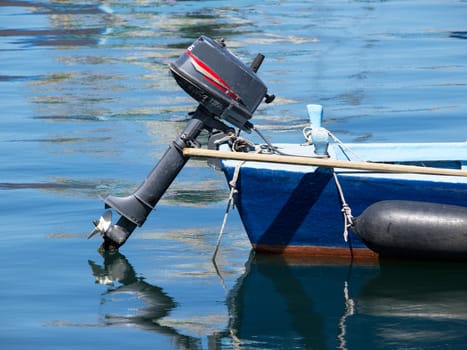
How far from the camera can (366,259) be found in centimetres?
856

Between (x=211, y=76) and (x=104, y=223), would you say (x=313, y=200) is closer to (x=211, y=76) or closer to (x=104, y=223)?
(x=211, y=76)

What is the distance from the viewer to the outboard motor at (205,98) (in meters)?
8.00

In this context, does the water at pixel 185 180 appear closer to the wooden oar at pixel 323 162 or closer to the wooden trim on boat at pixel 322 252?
the wooden trim on boat at pixel 322 252

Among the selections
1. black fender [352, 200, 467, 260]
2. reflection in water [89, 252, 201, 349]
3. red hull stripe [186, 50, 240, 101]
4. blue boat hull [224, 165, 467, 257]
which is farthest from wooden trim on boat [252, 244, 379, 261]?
red hull stripe [186, 50, 240, 101]

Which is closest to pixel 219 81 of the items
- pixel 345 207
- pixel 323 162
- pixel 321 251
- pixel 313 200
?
pixel 323 162

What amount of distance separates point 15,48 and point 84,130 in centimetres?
684

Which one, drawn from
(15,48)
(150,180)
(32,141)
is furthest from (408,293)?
(15,48)

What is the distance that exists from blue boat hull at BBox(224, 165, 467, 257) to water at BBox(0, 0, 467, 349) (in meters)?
0.15

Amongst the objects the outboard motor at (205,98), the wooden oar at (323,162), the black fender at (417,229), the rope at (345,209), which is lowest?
the black fender at (417,229)

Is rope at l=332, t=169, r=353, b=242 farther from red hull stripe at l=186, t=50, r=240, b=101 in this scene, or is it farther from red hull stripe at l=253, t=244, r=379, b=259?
red hull stripe at l=186, t=50, r=240, b=101

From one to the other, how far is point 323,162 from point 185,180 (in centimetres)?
316

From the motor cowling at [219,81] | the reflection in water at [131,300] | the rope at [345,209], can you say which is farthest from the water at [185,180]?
the motor cowling at [219,81]

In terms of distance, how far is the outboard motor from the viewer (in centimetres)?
800

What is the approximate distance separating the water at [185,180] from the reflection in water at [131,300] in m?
0.02
